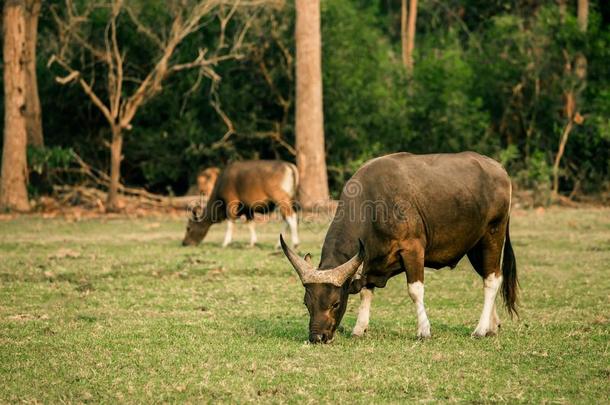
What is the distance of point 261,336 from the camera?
10.4m

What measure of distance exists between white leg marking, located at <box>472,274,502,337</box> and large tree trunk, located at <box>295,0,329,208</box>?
17.0 metres

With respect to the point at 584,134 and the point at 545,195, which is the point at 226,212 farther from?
the point at 584,134

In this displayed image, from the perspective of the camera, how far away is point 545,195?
2881 cm

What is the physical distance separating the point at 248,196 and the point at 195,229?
1.29 metres

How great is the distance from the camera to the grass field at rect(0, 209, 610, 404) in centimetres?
803

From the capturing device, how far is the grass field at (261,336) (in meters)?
8.03

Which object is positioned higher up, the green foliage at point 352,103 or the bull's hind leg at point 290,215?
the green foliage at point 352,103

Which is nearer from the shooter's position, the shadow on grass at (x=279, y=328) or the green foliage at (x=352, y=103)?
the shadow on grass at (x=279, y=328)

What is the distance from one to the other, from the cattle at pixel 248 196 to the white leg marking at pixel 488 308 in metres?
9.50

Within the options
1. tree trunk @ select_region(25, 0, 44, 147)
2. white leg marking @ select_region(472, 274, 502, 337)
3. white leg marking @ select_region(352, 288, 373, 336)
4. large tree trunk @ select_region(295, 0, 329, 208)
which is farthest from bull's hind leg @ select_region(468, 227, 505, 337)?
tree trunk @ select_region(25, 0, 44, 147)

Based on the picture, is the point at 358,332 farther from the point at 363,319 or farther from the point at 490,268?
the point at 490,268

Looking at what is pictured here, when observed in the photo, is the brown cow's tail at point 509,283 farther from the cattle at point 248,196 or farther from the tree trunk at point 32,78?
the tree trunk at point 32,78

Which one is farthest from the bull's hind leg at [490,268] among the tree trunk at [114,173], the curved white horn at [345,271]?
the tree trunk at [114,173]

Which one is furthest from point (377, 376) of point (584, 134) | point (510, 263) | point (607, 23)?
point (607, 23)
